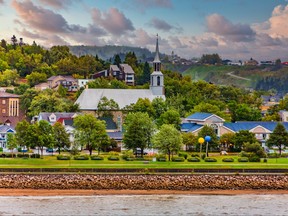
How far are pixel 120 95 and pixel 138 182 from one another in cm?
4443

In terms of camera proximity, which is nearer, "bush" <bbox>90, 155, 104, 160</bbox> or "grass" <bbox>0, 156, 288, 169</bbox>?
"grass" <bbox>0, 156, 288, 169</bbox>

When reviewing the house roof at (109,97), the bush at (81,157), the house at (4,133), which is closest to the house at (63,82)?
the house roof at (109,97)

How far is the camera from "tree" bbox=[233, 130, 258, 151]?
65875mm

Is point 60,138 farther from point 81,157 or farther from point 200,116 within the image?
point 200,116

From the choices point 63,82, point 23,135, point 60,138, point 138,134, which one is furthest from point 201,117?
point 63,82

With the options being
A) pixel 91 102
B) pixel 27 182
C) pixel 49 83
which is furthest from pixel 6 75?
pixel 27 182

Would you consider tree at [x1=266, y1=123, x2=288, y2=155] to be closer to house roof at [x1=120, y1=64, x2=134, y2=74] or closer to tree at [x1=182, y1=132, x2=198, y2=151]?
tree at [x1=182, y1=132, x2=198, y2=151]

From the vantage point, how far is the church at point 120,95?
8600 cm

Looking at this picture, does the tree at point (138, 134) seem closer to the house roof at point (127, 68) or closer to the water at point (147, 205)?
the water at point (147, 205)

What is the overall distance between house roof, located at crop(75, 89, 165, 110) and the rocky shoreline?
4082 centimetres

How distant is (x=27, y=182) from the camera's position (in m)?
43.5

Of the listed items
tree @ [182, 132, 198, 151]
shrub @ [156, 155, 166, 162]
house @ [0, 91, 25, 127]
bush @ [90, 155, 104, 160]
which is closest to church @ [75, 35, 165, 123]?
house @ [0, 91, 25, 127]

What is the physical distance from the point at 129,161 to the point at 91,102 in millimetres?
32391

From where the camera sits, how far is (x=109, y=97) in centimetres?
8762
